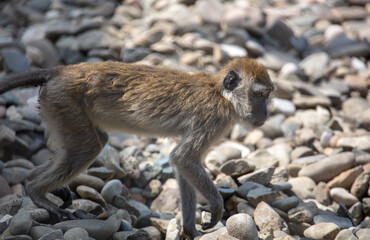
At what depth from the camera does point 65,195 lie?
5227 mm

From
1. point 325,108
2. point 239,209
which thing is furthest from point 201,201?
point 325,108

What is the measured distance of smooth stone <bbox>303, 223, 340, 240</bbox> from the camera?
486cm

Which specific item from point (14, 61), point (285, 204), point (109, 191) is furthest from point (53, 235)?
point (14, 61)

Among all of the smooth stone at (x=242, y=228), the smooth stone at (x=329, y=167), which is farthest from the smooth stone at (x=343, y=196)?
the smooth stone at (x=242, y=228)

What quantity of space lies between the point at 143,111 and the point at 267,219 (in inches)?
70.0

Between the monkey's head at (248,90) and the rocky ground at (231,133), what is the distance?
77cm

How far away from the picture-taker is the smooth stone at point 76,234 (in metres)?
4.25

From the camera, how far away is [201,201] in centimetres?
598

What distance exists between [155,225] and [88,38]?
197 inches

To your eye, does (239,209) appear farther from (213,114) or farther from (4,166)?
(4,166)

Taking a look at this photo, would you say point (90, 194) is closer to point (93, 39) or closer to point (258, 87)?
point (258, 87)

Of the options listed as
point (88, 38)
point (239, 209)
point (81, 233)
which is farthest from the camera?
point (88, 38)

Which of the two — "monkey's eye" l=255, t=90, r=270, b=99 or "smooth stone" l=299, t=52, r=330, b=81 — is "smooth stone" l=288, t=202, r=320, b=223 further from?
"smooth stone" l=299, t=52, r=330, b=81

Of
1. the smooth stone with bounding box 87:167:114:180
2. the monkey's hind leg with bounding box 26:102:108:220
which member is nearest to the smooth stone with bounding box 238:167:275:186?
the smooth stone with bounding box 87:167:114:180
